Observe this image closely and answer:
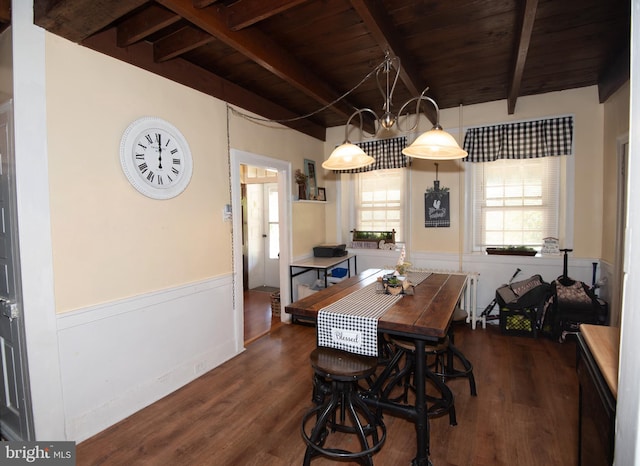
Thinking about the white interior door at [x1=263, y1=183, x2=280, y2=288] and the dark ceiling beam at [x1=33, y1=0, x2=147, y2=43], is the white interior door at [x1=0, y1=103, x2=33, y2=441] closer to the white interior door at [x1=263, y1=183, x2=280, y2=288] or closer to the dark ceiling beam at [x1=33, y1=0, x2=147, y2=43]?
the dark ceiling beam at [x1=33, y1=0, x2=147, y2=43]

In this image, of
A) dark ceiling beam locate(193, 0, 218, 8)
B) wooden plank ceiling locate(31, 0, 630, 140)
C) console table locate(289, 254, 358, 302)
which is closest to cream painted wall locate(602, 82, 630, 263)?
wooden plank ceiling locate(31, 0, 630, 140)

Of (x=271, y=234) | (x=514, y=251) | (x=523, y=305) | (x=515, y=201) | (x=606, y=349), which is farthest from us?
(x=271, y=234)

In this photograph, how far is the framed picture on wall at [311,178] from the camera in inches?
174

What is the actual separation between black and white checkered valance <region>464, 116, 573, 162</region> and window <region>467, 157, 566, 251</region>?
19 centimetres

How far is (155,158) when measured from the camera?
2.41 m

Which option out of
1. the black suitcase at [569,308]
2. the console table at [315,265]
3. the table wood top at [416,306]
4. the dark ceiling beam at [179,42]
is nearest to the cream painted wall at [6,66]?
the dark ceiling beam at [179,42]

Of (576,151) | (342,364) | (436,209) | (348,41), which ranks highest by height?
(348,41)

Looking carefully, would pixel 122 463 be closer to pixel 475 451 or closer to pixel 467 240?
pixel 475 451

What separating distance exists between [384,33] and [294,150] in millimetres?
2178

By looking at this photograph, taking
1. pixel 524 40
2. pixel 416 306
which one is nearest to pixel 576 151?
pixel 524 40

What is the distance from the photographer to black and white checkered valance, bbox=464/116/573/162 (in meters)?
3.53

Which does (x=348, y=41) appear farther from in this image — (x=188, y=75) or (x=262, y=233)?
(x=262, y=233)

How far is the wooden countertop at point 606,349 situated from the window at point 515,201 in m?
2.71

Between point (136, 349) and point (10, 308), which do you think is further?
point (136, 349)
